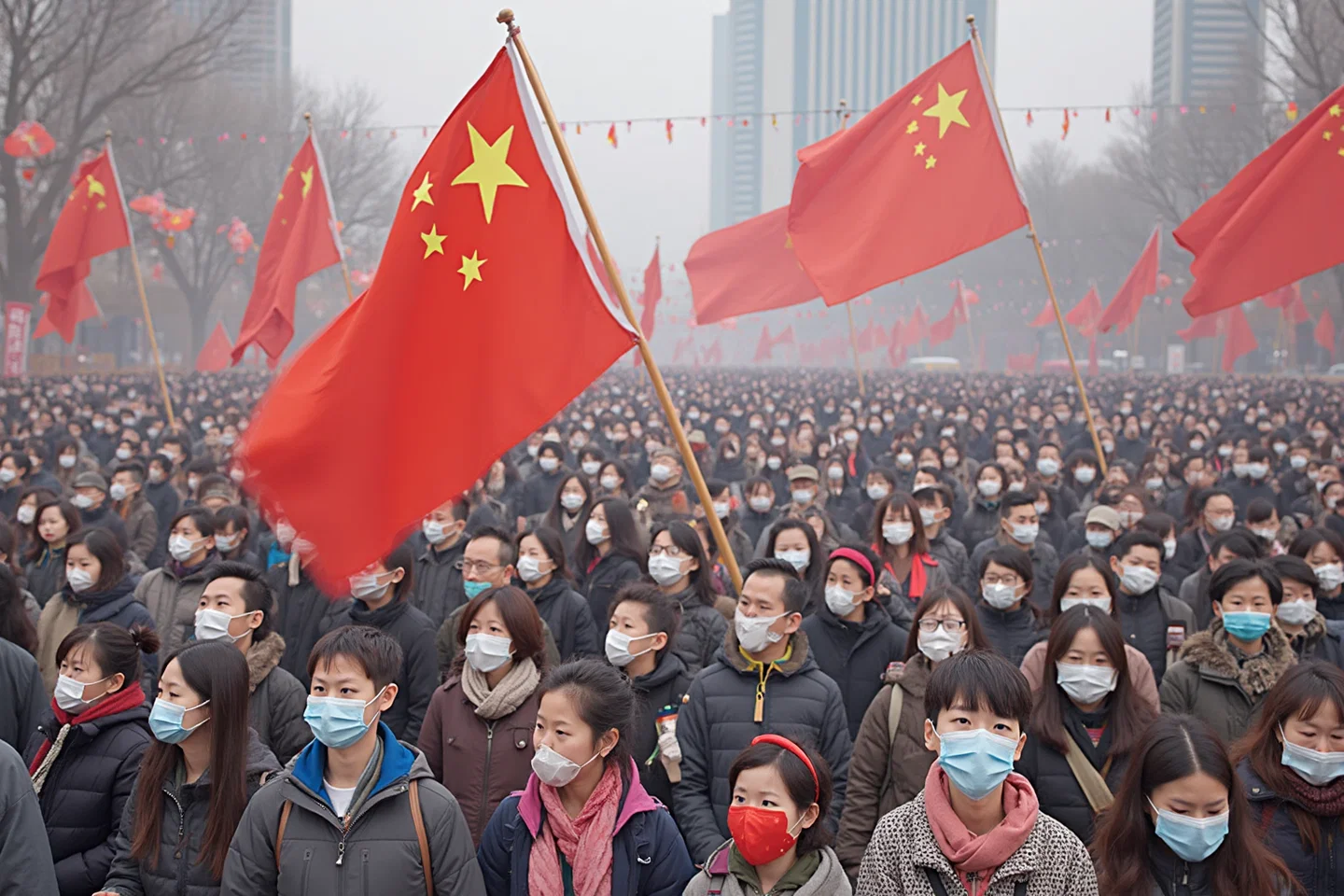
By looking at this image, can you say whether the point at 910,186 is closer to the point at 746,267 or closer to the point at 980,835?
the point at 746,267

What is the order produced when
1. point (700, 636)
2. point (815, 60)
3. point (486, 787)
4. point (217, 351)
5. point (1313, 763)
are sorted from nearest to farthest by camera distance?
point (1313, 763) → point (486, 787) → point (700, 636) → point (217, 351) → point (815, 60)

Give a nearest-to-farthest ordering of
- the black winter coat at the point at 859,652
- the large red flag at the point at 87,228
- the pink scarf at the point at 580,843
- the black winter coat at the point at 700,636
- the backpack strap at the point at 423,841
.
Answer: the backpack strap at the point at 423,841 < the pink scarf at the point at 580,843 < the black winter coat at the point at 859,652 < the black winter coat at the point at 700,636 < the large red flag at the point at 87,228

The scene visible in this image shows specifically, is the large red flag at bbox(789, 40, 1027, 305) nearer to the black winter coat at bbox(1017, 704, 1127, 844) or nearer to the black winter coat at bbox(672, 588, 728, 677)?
the black winter coat at bbox(672, 588, 728, 677)

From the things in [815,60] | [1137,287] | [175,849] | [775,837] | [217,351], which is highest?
[815,60]

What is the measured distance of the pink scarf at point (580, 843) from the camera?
3.36m

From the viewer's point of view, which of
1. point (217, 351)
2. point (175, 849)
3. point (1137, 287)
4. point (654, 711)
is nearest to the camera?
point (175, 849)

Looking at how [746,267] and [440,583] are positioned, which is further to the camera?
[746,267]

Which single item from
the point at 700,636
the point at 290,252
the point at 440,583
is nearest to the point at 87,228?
the point at 290,252

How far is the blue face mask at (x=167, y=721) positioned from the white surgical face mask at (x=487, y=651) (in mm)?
982

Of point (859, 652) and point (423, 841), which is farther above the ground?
point (423, 841)

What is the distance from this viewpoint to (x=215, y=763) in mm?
3697

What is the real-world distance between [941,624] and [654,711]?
108 centimetres

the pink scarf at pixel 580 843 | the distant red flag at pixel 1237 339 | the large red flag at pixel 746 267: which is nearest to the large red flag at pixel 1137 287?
the distant red flag at pixel 1237 339

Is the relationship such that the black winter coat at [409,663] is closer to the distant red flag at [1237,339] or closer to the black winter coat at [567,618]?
the black winter coat at [567,618]
